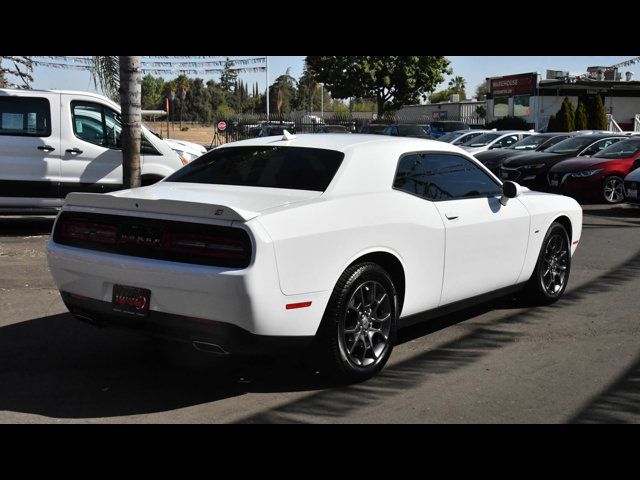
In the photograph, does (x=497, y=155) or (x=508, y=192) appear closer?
(x=508, y=192)

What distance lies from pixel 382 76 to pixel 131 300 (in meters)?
50.6

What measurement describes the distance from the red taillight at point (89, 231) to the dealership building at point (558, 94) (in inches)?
1635

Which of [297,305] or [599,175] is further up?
[599,175]

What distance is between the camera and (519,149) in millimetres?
21859

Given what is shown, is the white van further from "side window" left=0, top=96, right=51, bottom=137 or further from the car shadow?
the car shadow

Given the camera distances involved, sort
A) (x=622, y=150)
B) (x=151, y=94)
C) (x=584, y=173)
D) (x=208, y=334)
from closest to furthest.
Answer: (x=208, y=334) → (x=584, y=173) → (x=622, y=150) → (x=151, y=94)

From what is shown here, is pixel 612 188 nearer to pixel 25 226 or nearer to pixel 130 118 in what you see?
pixel 130 118

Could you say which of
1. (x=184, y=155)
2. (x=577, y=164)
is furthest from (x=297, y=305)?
(x=577, y=164)

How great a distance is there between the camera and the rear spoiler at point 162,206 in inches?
170
